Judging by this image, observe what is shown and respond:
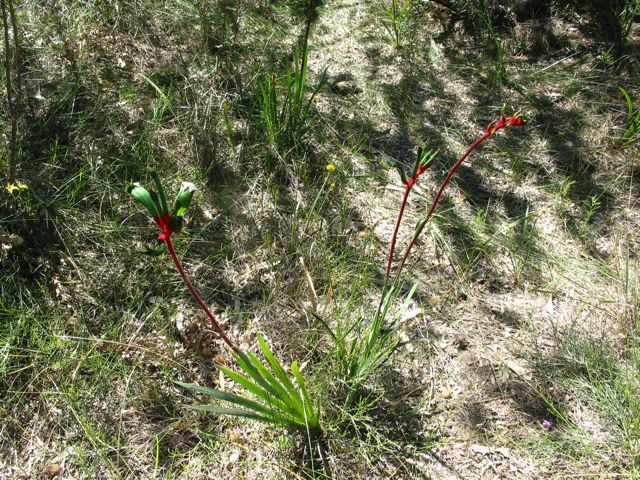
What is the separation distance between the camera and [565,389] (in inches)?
81.8

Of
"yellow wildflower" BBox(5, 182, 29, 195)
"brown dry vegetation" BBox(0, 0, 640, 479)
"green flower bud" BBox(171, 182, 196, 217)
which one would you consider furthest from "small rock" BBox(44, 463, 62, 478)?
"green flower bud" BBox(171, 182, 196, 217)

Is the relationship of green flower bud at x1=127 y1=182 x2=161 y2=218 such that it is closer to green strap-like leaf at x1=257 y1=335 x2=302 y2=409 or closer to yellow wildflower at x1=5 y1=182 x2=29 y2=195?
green strap-like leaf at x1=257 y1=335 x2=302 y2=409

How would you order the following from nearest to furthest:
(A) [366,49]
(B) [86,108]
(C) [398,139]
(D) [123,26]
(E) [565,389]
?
(E) [565,389]
(B) [86,108]
(C) [398,139]
(D) [123,26]
(A) [366,49]

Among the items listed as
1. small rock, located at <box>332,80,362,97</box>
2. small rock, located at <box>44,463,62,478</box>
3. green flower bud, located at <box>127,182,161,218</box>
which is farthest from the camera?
small rock, located at <box>332,80,362,97</box>

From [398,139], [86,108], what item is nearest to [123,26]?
[86,108]

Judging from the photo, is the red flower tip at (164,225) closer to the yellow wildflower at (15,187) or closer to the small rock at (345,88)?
the yellow wildflower at (15,187)

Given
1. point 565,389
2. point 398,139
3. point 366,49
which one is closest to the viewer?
point 565,389

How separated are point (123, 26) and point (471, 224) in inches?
95.9

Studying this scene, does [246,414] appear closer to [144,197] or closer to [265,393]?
[265,393]

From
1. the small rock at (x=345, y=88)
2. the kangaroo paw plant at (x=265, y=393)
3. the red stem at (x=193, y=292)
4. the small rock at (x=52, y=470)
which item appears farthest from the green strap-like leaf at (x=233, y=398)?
the small rock at (x=345, y=88)

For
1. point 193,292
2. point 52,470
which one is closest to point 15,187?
point 52,470

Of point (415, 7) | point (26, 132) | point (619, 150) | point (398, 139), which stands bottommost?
point (26, 132)

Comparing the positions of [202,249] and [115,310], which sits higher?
[202,249]

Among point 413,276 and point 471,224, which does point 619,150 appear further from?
point 413,276
